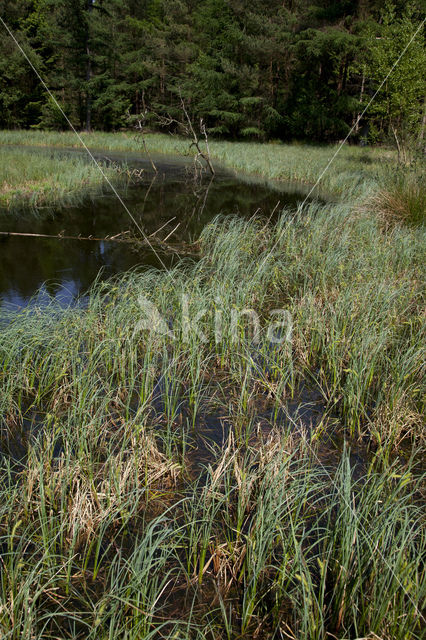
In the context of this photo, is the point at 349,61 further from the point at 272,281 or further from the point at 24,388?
the point at 24,388

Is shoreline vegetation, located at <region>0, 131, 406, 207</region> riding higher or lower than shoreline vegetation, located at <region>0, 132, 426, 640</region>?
higher

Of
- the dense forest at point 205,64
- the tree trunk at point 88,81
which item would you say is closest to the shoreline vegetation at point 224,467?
the dense forest at point 205,64

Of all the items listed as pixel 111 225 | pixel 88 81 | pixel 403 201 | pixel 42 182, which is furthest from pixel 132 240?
pixel 88 81

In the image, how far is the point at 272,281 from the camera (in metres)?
4.38

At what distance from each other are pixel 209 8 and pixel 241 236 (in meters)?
32.0

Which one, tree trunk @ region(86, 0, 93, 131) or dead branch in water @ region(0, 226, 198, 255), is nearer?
dead branch in water @ region(0, 226, 198, 255)

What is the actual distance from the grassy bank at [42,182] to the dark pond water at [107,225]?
1.60 feet

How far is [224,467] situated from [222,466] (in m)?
0.03

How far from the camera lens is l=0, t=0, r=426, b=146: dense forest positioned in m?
24.0

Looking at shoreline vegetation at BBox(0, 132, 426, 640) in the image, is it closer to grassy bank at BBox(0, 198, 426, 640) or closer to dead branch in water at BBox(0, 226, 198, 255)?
grassy bank at BBox(0, 198, 426, 640)

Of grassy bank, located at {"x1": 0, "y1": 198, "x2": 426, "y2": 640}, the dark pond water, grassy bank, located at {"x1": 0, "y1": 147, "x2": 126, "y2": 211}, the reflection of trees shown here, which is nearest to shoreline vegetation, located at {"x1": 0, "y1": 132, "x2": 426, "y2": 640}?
grassy bank, located at {"x1": 0, "y1": 198, "x2": 426, "y2": 640}

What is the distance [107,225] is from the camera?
7.84 metres

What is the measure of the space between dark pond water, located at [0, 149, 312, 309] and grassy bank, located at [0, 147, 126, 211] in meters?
0.49

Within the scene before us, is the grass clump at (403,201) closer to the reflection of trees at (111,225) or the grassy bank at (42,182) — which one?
the reflection of trees at (111,225)
